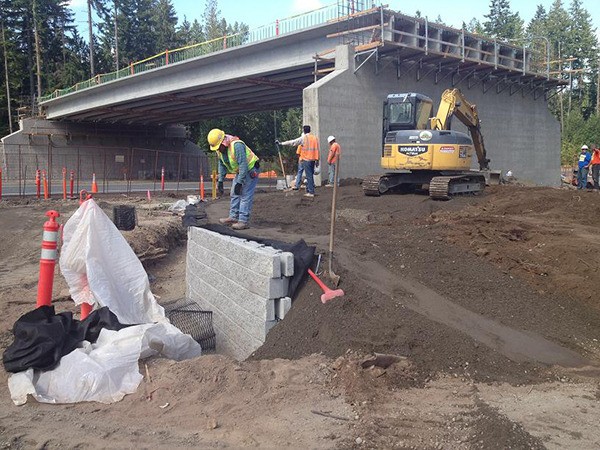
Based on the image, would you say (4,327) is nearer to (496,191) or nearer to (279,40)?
(496,191)

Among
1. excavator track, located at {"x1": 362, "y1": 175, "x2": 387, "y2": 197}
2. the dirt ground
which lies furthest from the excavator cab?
the dirt ground

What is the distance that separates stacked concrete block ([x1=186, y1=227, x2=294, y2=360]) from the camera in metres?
5.64

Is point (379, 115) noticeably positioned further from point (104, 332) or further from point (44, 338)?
point (44, 338)

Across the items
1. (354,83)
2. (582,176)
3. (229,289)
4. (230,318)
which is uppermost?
(354,83)

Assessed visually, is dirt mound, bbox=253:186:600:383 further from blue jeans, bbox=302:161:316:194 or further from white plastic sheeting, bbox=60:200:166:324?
blue jeans, bbox=302:161:316:194

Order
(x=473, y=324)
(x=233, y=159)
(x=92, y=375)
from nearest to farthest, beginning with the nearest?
(x=92, y=375) → (x=473, y=324) → (x=233, y=159)

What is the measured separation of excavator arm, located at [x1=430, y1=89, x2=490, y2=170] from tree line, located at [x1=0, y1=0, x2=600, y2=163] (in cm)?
3326

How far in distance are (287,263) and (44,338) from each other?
2296 millimetres

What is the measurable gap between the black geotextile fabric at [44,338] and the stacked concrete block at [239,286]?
1635 millimetres

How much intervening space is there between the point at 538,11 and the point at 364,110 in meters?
75.2

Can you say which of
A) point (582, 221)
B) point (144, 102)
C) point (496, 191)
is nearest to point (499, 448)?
point (582, 221)

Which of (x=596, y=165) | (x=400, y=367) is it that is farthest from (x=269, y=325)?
(x=596, y=165)

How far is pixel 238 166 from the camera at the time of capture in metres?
8.68

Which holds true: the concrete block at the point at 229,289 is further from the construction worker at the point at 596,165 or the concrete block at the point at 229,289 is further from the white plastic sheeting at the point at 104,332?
the construction worker at the point at 596,165
